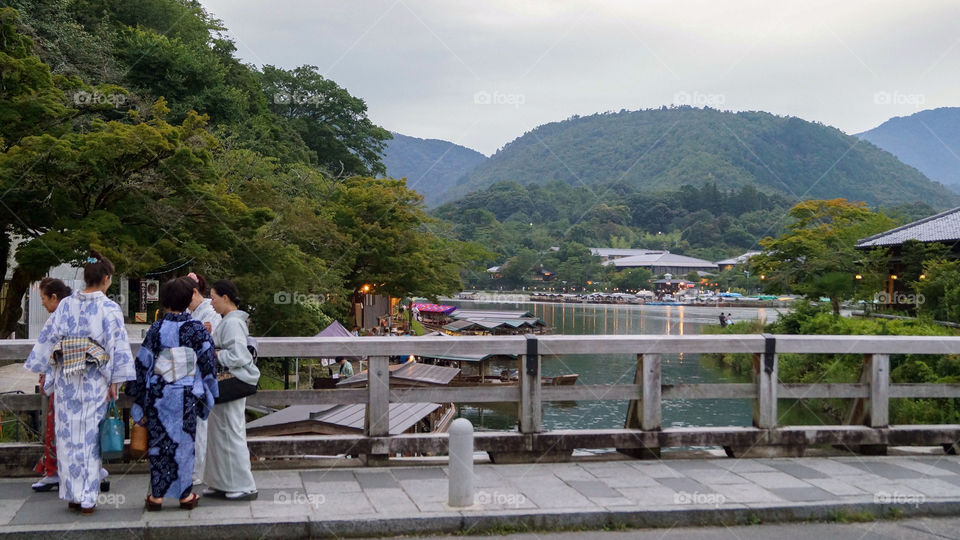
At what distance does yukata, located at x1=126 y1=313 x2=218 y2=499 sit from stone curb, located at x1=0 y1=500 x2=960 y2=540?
422 millimetres

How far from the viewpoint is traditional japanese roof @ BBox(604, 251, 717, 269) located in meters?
153

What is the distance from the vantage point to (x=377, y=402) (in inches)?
292

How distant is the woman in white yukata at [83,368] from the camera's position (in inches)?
227

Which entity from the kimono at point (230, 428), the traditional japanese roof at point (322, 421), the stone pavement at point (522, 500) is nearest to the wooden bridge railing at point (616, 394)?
the stone pavement at point (522, 500)

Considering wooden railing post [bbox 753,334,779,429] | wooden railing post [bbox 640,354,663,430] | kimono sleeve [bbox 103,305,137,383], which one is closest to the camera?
kimono sleeve [bbox 103,305,137,383]

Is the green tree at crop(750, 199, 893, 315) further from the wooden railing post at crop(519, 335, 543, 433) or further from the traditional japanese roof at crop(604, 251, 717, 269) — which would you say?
the traditional japanese roof at crop(604, 251, 717, 269)

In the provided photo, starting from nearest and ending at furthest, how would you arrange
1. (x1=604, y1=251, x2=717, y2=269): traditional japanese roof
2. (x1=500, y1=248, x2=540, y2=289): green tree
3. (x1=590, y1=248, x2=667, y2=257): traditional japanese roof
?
(x1=500, y1=248, x2=540, y2=289): green tree, (x1=604, y1=251, x2=717, y2=269): traditional japanese roof, (x1=590, y1=248, x2=667, y2=257): traditional japanese roof

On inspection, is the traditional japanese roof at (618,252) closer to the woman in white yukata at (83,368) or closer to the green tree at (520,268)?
the green tree at (520,268)

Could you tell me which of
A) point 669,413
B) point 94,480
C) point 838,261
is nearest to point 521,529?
point 94,480

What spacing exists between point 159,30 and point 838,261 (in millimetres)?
44463

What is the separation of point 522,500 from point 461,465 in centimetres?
67

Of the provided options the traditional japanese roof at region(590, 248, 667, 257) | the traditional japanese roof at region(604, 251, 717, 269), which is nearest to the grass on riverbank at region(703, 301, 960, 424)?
the traditional japanese roof at region(604, 251, 717, 269)

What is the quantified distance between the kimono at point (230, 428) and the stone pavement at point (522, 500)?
0.19 m

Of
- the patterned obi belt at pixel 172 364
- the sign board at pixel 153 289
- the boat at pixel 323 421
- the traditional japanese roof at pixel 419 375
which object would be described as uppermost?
the patterned obi belt at pixel 172 364
